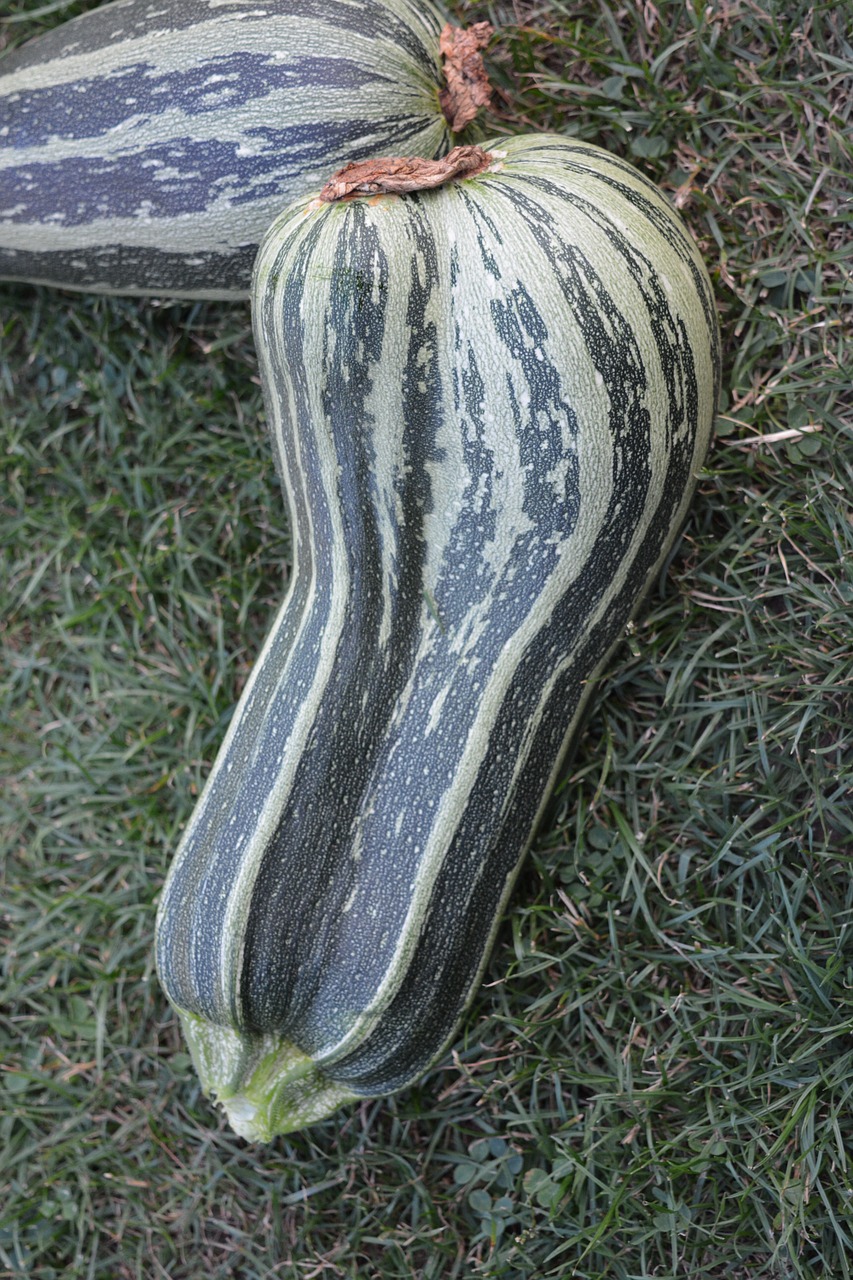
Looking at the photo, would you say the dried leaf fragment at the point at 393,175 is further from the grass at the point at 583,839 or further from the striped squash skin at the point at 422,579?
the grass at the point at 583,839

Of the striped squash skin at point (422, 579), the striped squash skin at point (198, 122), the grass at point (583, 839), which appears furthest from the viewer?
the grass at point (583, 839)

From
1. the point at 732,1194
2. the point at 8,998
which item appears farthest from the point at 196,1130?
the point at 732,1194

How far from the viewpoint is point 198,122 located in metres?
1.80

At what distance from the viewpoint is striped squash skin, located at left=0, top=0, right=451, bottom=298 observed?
69.4 inches

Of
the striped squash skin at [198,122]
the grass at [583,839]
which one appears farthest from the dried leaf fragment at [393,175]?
the grass at [583,839]

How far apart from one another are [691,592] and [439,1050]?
971 mm

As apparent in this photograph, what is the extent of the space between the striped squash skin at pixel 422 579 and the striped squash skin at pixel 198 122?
0.68ft

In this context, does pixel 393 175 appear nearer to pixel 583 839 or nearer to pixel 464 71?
pixel 464 71

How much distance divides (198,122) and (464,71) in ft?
1.54

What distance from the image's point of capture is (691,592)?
2.00m

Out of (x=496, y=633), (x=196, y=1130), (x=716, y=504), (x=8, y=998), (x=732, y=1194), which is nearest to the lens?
(x=496, y=633)

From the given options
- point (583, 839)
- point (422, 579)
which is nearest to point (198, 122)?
point (422, 579)

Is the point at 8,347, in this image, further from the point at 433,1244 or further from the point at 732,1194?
the point at 732,1194

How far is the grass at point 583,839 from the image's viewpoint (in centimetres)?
187
